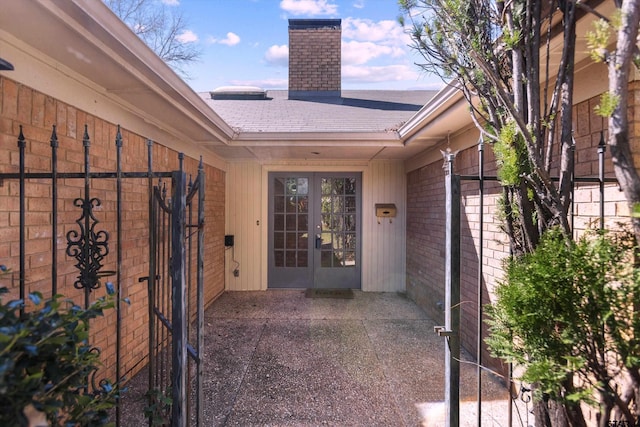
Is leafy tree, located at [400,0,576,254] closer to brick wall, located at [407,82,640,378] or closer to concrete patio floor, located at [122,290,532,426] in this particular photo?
brick wall, located at [407,82,640,378]

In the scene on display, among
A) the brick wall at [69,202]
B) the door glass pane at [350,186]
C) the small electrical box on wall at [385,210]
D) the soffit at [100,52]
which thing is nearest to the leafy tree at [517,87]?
the soffit at [100,52]

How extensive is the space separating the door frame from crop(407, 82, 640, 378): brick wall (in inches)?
33.1

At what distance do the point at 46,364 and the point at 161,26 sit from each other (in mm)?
7922

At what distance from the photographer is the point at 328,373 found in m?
3.08

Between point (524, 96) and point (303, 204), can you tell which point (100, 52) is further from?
point (303, 204)

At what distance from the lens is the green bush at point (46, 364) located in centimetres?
83

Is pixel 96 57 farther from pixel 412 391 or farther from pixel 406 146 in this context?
pixel 406 146

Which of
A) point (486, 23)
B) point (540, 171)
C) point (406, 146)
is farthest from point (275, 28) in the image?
point (540, 171)

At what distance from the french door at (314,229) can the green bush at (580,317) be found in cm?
504

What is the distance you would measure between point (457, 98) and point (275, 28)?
581 centimetres

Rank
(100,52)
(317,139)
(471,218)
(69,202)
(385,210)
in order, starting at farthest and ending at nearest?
(385,210), (317,139), (471,218), (69,202), (100,52)

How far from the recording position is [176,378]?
5.30ft

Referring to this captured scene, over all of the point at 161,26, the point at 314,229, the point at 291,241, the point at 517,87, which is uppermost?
the point at 161,26

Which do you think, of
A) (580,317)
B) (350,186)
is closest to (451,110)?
(580,317)
